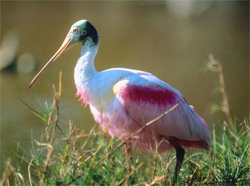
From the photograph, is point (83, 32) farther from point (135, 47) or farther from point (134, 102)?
point (135, 47)

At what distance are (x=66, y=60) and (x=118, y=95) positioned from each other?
11.1m

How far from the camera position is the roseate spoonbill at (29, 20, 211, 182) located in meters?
5.07

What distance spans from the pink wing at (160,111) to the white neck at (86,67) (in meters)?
0.36

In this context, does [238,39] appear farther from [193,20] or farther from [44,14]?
[44,14]

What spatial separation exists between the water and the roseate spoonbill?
1.22m

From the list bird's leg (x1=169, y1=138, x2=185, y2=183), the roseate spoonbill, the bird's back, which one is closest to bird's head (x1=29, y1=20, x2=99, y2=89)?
the roseate spoonbill

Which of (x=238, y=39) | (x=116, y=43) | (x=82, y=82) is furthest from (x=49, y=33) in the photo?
(x=82, y=82)

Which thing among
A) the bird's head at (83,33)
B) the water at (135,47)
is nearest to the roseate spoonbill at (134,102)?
the bird's head at (83,33)

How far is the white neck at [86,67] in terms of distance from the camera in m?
5.13

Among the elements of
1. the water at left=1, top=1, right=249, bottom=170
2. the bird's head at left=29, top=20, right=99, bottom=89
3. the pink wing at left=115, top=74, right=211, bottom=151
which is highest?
the bird's head at left=29, top=20, right=99, bottom=89

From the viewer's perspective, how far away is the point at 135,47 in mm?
18953

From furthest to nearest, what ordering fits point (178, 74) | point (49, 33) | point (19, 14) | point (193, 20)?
1. point (193, 20)
2. point (19, 14)
3. point (49, 33)
4. point (178, 74)

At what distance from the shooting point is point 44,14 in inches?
984

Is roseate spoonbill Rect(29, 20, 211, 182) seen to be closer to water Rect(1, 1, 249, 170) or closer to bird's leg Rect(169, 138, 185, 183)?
bird's leg Rect(169, 138, 185, 183)
